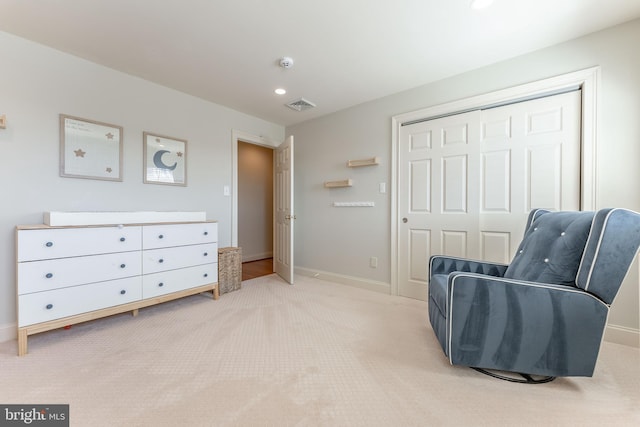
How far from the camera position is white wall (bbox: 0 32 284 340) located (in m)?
1.88

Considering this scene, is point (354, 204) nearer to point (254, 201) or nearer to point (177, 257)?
point (177, 257)

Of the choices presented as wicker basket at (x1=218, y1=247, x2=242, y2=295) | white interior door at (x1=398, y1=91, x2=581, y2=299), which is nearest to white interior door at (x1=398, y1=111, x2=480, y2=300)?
white interior door at (x1=398, y1=91, x2=581, y2=299)

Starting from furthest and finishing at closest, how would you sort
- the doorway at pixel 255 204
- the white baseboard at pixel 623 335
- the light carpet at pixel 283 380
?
the doorway at pixel 255 204 < the white baseboard at pixel 623 335 < the light carpet at pixel 283 380

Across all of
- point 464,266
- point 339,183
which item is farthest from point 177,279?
point 464,266

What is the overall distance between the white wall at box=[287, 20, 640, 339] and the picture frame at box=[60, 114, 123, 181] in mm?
2183

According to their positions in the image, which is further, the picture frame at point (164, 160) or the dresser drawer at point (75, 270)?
the picture frame at point (164, 160)

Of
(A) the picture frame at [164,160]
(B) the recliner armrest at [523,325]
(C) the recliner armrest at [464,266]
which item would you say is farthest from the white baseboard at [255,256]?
(B) the recliner armrest at [523,325]

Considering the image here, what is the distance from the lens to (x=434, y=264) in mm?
2092

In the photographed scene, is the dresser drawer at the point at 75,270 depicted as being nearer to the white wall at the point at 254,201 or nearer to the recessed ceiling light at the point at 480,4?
the white wall at the point at 254,201

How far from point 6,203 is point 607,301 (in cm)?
386

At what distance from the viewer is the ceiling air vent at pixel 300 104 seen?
9.89 ft

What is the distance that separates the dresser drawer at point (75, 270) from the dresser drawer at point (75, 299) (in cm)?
4

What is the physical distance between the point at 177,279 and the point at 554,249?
2.92 m

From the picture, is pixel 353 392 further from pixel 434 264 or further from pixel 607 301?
pixel 607 301
